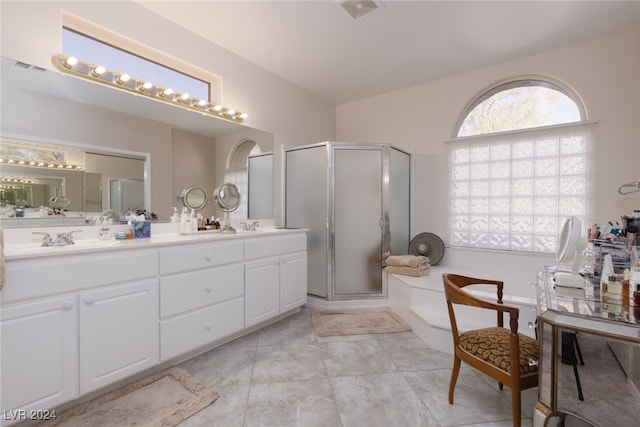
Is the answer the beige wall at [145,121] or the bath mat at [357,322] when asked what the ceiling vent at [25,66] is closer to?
the beige wall at [145,121]

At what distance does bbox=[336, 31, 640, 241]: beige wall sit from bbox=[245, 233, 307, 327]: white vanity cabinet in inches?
67.5

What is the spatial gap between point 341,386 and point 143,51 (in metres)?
2.88

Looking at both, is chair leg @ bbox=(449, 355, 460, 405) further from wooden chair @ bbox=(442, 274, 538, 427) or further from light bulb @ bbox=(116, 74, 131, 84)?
light bulb @ bbox=(116, 74, 131, 84)

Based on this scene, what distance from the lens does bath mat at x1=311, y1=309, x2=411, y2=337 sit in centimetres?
258

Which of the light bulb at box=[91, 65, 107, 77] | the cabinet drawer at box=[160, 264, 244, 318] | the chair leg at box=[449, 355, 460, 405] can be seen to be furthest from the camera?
the light bulb at box=[91, 65, 107, 77]

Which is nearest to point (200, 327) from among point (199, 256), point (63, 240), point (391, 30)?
point (199, 256)

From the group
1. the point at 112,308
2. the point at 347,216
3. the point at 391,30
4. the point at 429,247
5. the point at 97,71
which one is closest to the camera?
the point at 112,308

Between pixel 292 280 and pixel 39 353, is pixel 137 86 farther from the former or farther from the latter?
pixel 292 280

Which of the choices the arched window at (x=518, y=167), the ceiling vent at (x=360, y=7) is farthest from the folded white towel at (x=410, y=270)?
the ceiling vent at (x=360, y=7)

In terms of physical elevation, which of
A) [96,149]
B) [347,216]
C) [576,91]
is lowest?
[347,216]

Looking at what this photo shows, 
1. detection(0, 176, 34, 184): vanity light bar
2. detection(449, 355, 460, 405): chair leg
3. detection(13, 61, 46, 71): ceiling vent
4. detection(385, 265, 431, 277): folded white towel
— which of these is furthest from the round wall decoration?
detection(13, 61, 46, 71): ceiling vent

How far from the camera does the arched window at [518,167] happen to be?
9.34 ft

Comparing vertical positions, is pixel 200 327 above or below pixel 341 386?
above

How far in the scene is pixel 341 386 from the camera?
1.79 meters
